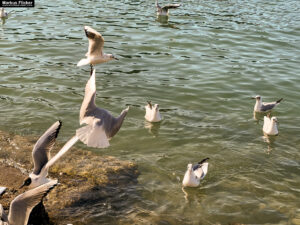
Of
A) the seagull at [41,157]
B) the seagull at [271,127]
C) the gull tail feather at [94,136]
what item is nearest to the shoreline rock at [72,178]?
the seagull at [41,157]

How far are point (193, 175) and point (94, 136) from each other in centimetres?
262

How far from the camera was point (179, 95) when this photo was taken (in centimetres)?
1296

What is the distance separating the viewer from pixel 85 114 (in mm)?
6883

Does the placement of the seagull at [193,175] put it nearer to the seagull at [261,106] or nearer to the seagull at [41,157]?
the seagull at [41,157]

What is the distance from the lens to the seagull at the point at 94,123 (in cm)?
646

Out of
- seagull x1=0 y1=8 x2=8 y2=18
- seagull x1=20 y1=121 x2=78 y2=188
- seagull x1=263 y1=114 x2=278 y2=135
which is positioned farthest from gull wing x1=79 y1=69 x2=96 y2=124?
seagull x1=0 y1=8 x2=8 y2=18

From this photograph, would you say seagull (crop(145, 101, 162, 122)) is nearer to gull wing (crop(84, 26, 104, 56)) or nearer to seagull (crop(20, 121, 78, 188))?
gull wing (crop(84, 26, 104, 56))

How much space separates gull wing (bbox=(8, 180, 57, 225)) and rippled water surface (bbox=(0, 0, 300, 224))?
1.44m

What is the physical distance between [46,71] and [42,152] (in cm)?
789

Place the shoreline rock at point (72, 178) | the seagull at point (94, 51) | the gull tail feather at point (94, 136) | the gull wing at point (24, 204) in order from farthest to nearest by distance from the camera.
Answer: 1. the seagull at point (94, 51)
2. the shoreline rock at point (72, 178)
3. the gull tail feather at point (94, 136)
4. the gull wing at point (24, 204)

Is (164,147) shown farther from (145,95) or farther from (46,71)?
(46,71)

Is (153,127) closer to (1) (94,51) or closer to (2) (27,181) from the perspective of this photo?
(1) (94,51)

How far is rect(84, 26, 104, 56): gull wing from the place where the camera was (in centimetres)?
835

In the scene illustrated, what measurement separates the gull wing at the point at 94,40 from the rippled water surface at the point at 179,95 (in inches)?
91.5
